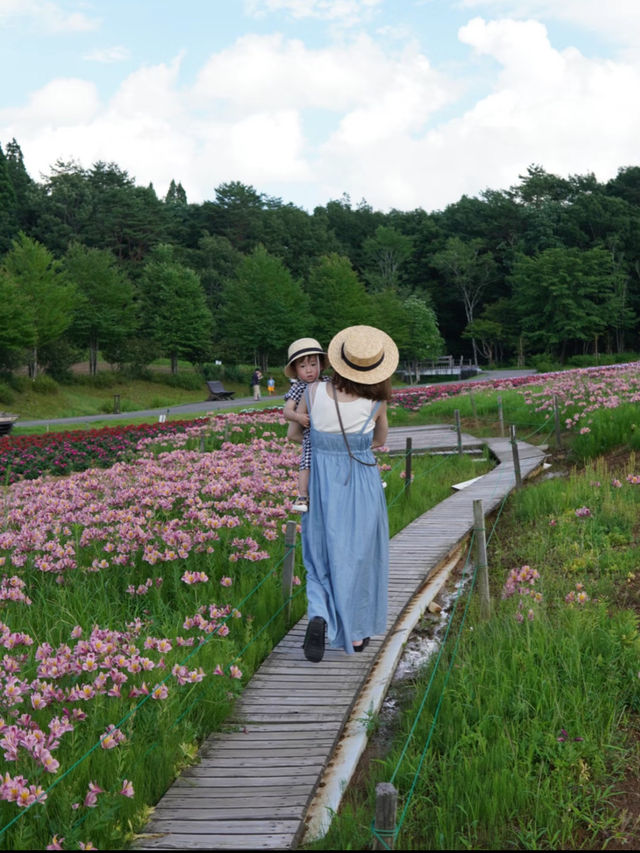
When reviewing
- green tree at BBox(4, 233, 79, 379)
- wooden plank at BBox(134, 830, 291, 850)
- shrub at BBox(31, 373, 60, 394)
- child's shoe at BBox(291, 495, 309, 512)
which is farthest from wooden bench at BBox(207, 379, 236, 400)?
wooden plank at BBox(134, 830, 291, 850)

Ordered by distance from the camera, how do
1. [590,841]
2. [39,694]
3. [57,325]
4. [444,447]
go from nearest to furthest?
[590,841], [39,694], [444,447], [57,325]

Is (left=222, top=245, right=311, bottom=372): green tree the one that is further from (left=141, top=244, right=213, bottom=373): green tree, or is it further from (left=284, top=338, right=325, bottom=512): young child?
(left=284, top=338, right=325, bottom=512): young child

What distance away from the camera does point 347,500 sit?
4.95 metres

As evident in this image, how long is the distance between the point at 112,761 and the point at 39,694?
54cm

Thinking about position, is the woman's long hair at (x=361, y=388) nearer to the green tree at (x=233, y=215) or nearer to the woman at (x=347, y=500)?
the woman at (x=347, y=500)

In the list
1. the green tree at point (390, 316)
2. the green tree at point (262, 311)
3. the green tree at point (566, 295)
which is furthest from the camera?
the green tree at point (566, 295)

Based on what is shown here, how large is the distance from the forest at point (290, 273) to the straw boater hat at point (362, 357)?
1246 inches

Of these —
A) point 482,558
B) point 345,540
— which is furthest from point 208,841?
point 482,558

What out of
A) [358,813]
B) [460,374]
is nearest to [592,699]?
[358,813]

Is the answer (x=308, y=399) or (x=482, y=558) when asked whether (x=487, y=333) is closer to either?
(x=482, y=558)

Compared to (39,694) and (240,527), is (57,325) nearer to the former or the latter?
(240,527)

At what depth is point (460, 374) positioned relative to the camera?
60500mm

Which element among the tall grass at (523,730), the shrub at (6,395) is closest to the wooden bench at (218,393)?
the shrub at (6,395)

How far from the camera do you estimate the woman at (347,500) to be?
488cm
